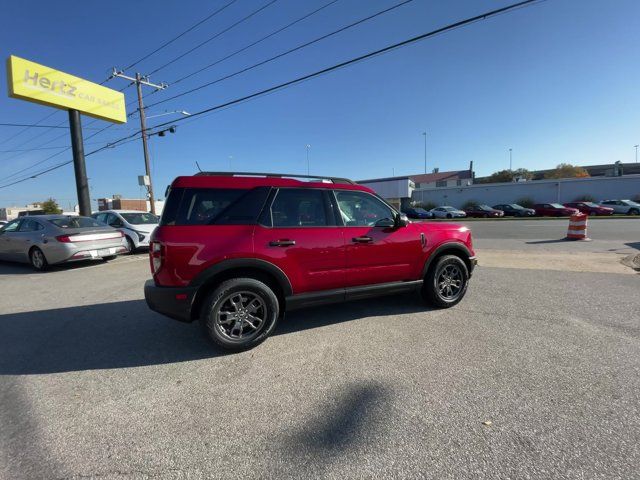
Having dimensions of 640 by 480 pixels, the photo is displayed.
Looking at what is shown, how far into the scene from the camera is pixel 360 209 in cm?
443

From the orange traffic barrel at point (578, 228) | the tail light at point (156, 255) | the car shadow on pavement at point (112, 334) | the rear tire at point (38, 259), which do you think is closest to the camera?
the tail light at point (156, 255)

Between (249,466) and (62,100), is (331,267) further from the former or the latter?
(62,100)

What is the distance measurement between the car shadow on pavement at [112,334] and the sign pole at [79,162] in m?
12.9

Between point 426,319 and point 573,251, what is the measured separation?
28.9 ft

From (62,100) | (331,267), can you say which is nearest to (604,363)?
(331,267)

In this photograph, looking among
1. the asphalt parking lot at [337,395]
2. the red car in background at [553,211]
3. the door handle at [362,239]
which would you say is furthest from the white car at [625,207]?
the door handle at [362,239]

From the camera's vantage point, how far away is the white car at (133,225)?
1095 cm

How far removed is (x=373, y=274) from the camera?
434cm

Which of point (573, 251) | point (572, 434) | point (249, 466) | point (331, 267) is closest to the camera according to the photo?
point (249, 466)

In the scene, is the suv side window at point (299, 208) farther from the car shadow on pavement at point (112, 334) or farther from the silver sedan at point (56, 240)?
the silver sedan at point (56, 240)

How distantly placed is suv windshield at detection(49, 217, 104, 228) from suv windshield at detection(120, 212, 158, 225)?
1.92 meters

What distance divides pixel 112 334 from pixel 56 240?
219 inches

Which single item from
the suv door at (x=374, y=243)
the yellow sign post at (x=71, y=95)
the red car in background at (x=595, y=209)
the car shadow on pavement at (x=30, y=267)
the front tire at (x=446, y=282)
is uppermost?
the yellow sign post at (x=71, y=95)

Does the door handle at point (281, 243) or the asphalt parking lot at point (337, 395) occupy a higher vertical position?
the door handle at point (281, 243)
